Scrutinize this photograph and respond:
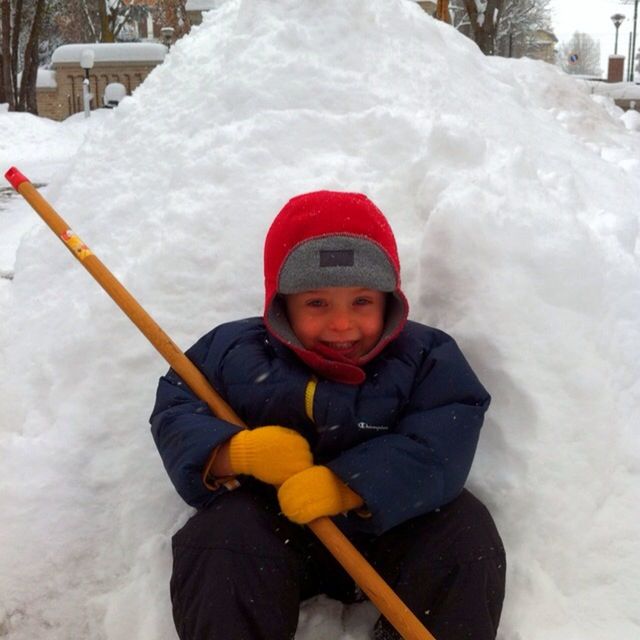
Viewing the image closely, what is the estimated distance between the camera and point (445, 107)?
3039 mm

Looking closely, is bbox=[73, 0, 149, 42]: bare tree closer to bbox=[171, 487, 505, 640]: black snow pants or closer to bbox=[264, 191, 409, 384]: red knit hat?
bbox=[264, 191, 409, 384]: red knit hat

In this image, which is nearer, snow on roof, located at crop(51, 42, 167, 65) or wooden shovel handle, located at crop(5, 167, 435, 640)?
wooden shovel handle, located at crop(5, 167, 435, 640)

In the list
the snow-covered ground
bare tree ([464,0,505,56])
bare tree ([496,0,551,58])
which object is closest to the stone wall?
bare tree ([464,0,505,56])

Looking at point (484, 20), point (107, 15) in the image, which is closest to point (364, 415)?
point (484, 20)

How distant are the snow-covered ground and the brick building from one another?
621 inches

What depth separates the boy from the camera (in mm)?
1624

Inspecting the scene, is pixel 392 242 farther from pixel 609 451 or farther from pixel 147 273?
pixel 147 273

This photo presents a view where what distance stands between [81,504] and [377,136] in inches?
64.9

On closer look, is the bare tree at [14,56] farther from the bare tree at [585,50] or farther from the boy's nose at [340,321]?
the bare tree at [585,50]

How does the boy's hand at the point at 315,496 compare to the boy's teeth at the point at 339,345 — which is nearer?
the boy's hand at the point at 315,496

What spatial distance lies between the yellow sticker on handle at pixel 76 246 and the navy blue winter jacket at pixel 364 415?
443 mm

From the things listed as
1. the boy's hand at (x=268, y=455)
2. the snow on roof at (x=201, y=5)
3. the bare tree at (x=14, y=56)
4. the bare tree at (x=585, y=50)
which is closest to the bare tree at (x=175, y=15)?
the bare tree at (x=14, y=56)

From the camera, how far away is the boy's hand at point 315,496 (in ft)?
5.30

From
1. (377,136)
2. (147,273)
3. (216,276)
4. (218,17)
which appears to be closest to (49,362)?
(147,273)
